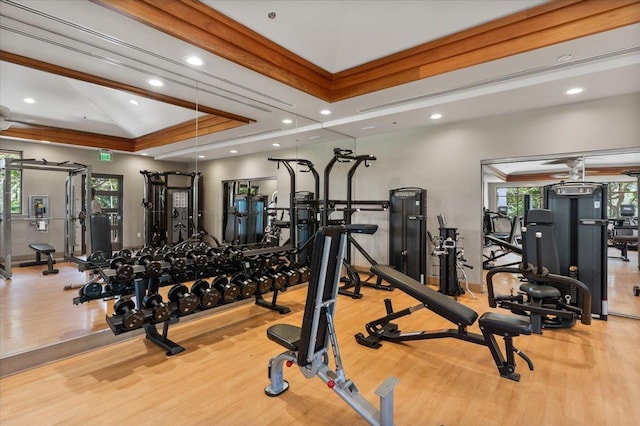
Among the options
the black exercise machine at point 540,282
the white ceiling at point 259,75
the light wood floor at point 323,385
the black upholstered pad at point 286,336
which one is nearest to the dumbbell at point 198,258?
the light wood floor at point 323,385

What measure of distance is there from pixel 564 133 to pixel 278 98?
3.77 metres

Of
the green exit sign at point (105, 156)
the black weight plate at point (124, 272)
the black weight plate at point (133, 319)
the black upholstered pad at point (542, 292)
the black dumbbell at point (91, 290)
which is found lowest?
the black weight plate at point (133, 319)

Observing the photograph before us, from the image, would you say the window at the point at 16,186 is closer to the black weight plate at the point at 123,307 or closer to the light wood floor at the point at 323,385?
the light wood floor at the point at 323,385

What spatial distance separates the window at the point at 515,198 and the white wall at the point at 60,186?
17.2ft

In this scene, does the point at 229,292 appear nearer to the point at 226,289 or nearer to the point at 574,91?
the point at 226,289

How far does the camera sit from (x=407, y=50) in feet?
11.0

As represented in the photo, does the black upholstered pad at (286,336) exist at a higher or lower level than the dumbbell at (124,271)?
lower

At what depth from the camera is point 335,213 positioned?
599 cm

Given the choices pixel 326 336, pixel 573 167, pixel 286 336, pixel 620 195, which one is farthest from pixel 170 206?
pixel 620 195

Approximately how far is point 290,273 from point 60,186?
253 centimetres

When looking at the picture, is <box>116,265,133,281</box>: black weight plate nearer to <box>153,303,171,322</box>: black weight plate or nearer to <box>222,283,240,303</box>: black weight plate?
<box>153,303,171,322</box>: black weight plate

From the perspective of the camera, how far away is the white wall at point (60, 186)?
9.05 ft

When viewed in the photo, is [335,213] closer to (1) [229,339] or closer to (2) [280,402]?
(1) [229,339]

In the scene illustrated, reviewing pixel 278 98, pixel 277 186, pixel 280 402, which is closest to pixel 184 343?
pixel 280 402
